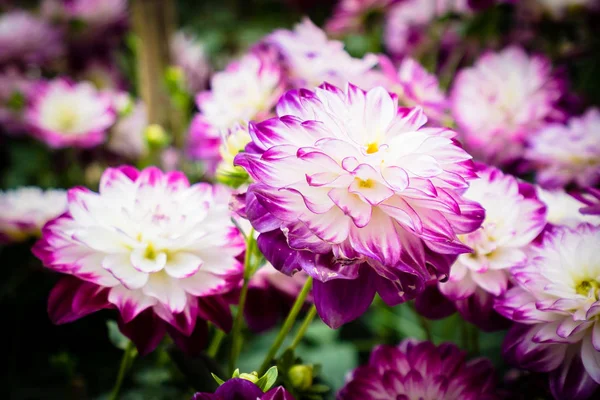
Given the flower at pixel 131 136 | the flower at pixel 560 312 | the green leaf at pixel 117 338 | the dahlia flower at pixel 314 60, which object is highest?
the dahlia flower at pixel 314 60

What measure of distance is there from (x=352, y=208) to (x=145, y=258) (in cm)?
14

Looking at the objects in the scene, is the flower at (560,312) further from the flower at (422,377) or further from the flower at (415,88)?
the flower at (415,88)

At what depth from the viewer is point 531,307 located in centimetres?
Answer: 32

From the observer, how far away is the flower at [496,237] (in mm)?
347

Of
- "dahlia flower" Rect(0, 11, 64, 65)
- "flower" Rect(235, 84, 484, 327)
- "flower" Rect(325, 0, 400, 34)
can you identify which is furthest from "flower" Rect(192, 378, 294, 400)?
"dahlia flower" Rect(0, 11, 64, 65)

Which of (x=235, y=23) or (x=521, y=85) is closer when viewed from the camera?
(x=521, y=85)

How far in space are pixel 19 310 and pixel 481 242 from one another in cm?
45

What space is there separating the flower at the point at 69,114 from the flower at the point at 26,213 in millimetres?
122

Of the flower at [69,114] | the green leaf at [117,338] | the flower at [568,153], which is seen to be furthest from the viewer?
the flower at [69,114]

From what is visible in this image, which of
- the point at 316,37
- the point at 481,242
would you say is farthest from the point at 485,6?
the point at 481,242

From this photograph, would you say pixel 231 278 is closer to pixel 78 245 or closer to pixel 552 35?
pixel 78 245

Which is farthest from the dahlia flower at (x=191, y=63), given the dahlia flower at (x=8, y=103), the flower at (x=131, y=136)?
the dahlia flower at (x=8, y=103)

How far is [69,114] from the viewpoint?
25.2 inches

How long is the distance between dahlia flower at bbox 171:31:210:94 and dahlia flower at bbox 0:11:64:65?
171 millimetres
